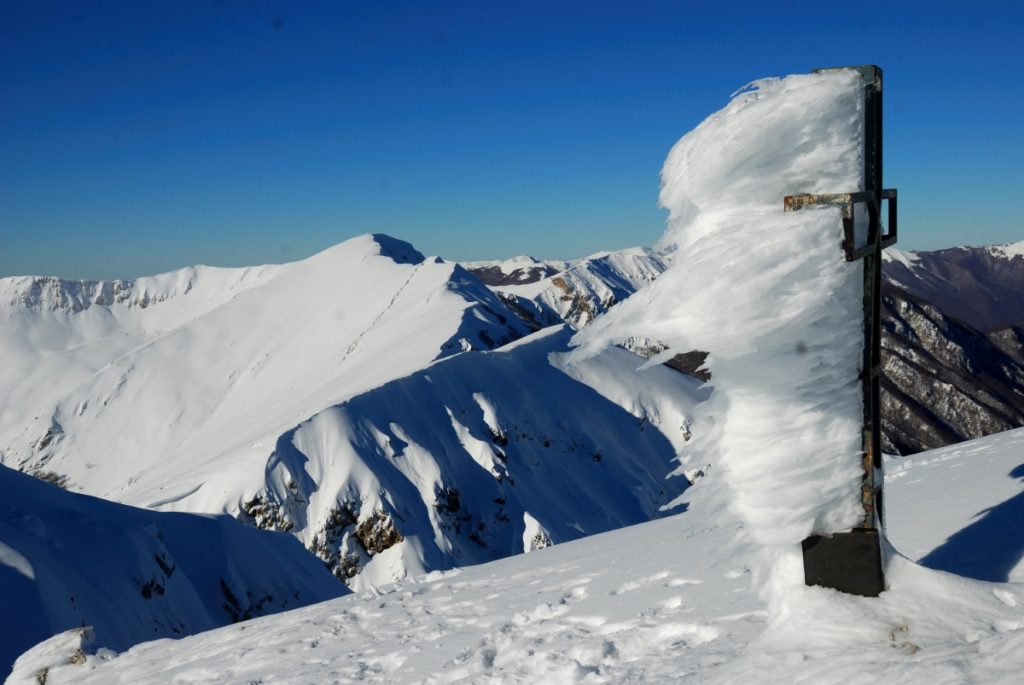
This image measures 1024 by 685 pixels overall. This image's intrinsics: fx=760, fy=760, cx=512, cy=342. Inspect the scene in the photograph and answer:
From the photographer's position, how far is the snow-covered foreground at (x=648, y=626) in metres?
3.25

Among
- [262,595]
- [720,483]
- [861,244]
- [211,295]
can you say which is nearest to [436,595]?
[720,483]

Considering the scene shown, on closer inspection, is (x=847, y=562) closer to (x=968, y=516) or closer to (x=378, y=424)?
(x=968, y=516)

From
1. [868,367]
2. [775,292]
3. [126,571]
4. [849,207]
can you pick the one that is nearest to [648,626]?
[868,367]

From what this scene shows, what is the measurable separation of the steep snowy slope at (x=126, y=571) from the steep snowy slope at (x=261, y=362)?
27.7 m

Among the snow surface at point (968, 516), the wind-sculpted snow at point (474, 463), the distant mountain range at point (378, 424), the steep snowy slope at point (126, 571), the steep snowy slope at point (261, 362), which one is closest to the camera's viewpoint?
the snow surface at point (968, 516)

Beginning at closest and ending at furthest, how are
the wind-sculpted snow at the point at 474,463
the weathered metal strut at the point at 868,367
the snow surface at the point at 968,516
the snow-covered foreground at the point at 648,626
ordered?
the snow-covered foreground at the point at 648,626 < the weathered metal strut at the point at 868,367 < the snow surface at the point at 968,516 < the wind-sculpted snow at the point at 474,463

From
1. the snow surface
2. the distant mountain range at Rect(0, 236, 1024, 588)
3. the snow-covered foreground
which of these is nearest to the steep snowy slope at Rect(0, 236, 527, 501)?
the distant mountain range at Rect(0, 236, 1024, 588)

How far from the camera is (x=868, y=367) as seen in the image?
355 centimetres

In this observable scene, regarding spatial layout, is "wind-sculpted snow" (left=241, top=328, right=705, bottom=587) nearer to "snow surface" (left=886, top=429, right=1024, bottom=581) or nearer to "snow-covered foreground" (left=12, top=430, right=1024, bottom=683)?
"snow-covered foreground" (left=12, top=430, right=1024, bottom=683)

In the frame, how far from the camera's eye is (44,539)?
51.7 feet

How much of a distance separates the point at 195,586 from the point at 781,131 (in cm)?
2246

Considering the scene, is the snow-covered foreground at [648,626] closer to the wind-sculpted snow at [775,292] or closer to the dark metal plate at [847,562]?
the dark metal plate at [847,562]

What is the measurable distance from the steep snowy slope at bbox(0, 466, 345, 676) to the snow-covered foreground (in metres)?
6.41

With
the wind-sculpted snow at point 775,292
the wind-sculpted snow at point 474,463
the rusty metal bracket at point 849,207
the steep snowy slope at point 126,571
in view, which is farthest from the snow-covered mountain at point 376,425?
the steep snowy slope at point 126,571
